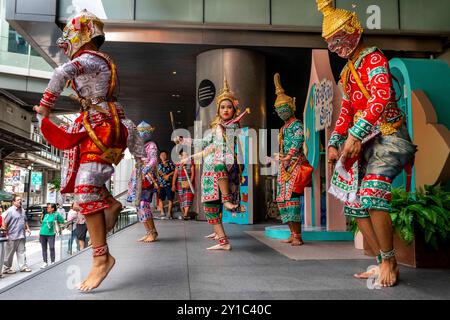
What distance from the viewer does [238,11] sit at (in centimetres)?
867

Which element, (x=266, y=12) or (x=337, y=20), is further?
(x=266, y=12)

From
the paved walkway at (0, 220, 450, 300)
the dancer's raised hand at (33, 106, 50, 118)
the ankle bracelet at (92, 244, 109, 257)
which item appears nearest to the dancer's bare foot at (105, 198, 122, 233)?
the ankle bracelet at (92, 244, 109, 257)

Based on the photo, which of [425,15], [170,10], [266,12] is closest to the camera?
[170,10]

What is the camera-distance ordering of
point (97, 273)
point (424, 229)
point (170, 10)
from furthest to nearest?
point (170, 10)
point (424, 229)
point (97, 273)

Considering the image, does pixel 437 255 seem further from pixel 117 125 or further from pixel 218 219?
pixel 117 125

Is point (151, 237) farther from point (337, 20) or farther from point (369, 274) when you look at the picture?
point (337, 20)

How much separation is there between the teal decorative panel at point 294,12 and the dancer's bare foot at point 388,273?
295 inches

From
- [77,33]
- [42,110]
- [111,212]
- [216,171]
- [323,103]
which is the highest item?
[323,103]

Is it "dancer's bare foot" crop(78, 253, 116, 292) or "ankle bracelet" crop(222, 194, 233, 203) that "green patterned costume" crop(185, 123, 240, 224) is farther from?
"dancer's bare foot" crop(78, 253, 116, 292)

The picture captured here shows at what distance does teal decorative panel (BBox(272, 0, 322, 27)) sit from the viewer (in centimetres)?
873

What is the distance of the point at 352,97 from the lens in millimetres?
2635

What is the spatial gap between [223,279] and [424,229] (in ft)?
5.75

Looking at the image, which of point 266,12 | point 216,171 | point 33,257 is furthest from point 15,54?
point 216,171

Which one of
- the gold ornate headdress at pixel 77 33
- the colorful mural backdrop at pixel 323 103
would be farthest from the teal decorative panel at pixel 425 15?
the gold ornate headdress at pixel 77 33
